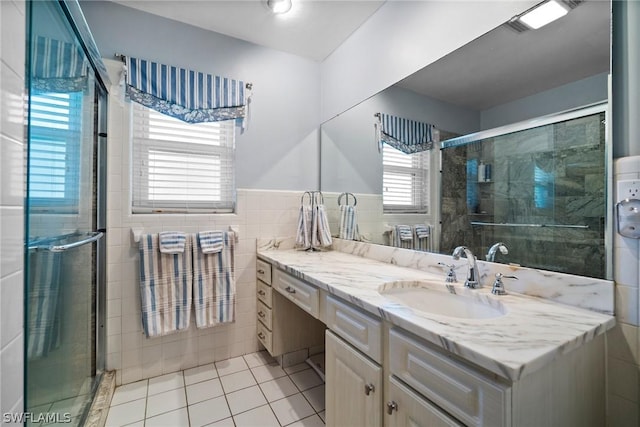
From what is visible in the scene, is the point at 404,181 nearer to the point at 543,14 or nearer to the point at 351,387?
the point at 543,14

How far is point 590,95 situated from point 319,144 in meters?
1.79

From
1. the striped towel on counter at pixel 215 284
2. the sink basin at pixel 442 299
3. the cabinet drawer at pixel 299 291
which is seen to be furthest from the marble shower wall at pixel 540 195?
the striped towel on counter at pixel 215 284

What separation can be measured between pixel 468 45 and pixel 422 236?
96cm

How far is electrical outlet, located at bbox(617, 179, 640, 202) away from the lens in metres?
0.88

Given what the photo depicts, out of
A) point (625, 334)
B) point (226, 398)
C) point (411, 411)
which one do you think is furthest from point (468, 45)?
point (226, 398)

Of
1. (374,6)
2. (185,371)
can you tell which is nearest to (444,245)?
(374,6)

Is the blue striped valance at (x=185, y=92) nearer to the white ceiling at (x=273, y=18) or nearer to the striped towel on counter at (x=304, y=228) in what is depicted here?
the white ceiling at (x=273, y=18)

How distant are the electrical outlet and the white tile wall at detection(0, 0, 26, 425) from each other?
5.39 feet

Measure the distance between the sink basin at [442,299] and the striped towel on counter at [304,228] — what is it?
0.96 m

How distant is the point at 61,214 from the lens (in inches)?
44.3

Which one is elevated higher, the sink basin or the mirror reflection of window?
the mirror reflection of window

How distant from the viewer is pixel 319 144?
2.50 metres

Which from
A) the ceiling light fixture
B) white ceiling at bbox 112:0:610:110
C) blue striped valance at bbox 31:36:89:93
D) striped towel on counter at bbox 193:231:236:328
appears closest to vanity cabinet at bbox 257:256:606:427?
striped towel on counter at bbox 193:231:236:328

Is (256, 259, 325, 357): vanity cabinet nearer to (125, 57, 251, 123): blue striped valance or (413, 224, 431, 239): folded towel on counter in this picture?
(413, 224, 431, 239): folded towel on counter
